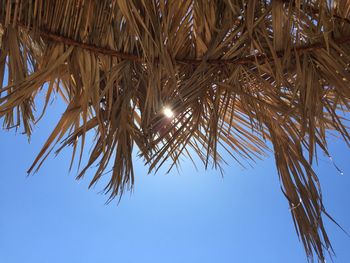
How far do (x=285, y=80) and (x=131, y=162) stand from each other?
1.40ft

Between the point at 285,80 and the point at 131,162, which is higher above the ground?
the point at 285,80

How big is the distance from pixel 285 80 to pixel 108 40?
405 mm

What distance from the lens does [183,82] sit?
117 cm

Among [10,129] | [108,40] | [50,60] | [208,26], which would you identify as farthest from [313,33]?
[10,129]

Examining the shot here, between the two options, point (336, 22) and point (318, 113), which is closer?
point (336, 22)

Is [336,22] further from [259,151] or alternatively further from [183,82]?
[259,151]

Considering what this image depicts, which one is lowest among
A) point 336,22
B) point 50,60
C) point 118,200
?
point 118,200

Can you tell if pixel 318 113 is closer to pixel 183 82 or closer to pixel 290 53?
pixel 290 53

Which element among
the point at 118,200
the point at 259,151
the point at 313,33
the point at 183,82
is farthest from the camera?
the point at 259,151

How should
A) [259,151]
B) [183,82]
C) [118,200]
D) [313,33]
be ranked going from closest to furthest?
[313,33], [183,82], [118,200], [259,151]

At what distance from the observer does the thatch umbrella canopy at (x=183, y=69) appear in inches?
41.0

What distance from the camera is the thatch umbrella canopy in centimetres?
104

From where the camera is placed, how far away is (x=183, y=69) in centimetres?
119

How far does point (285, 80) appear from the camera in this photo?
1111mm
